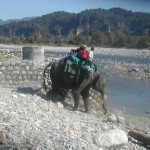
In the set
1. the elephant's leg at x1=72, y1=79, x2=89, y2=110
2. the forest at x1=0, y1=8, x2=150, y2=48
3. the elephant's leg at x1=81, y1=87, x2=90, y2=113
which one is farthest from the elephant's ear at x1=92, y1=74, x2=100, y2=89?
the forest at x1=0, y1=8, x2=150, y2=48

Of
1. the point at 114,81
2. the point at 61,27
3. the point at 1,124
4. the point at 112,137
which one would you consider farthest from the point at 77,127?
the point at 61,27

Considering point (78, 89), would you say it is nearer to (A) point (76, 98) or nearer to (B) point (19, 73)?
(A) point (76, 98)

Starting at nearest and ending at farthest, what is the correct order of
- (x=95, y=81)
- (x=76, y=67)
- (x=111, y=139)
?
(x=111, y=139)
(x=76, y=67)
(x=95, y=81)

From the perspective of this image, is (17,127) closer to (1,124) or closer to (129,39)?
(1,124)

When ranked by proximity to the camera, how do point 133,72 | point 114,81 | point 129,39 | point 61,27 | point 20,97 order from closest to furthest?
point 20,97 < point 114,81 < point 133,72 < point 129,39 < point 61,27

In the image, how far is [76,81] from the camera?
14453 mm

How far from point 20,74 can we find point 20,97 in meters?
3.79

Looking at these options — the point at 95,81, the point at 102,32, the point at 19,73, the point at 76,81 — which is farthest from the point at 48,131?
the point at 102,32

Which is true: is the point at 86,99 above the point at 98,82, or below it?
below

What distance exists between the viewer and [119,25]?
6339 inches

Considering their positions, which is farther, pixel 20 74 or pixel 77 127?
pixel 20 74

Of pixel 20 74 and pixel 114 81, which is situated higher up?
pixel 20 74

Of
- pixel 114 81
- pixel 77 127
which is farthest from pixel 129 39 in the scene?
pixel 77 127

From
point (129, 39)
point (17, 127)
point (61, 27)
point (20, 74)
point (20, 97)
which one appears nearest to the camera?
point (17, 127)
